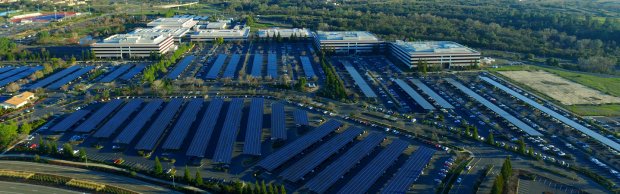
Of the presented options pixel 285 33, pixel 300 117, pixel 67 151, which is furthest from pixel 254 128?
pixel 285 33

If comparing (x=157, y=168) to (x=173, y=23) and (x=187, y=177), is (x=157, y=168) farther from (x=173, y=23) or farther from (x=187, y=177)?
(x=173, y=23)

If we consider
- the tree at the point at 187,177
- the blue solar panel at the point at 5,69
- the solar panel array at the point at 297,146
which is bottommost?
the tree at the point at 187,177

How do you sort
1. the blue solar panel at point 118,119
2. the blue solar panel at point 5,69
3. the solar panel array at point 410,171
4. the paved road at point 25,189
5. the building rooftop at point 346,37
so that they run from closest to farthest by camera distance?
the solar panel array at point 410,171, the paved road at point 25,189, the blue solar panel at point 118,119, the blue solar panel at point 5,69, the building rooftop at point 346,37

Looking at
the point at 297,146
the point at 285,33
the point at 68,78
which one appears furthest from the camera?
the point at 285,33

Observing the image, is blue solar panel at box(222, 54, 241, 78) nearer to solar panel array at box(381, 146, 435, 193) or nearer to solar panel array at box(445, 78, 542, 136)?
solar panel array at box(445, 78, 542, 136)

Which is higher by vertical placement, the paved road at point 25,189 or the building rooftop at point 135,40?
the building rooftop at point 135,40

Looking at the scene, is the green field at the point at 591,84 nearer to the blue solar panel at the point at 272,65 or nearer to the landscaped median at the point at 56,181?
the blue solar panel at the point at 272,65

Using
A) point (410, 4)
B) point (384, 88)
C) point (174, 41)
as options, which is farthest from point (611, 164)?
point (410, 4)

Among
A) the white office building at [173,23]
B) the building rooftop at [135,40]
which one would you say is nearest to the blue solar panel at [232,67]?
the building rooftop at [135,40]
